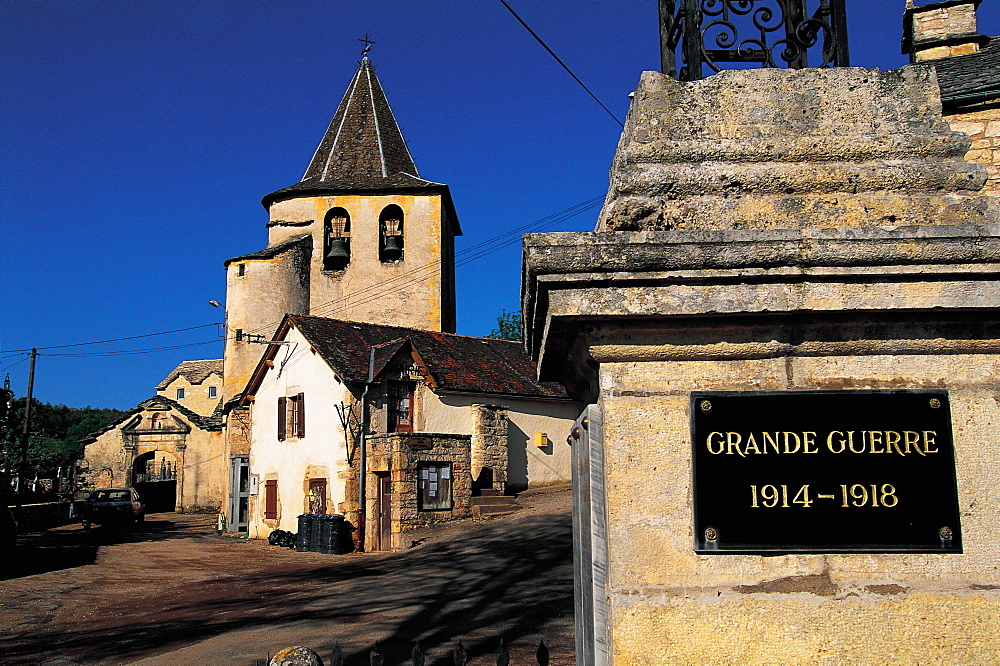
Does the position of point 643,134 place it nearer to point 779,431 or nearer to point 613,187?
point 613,187

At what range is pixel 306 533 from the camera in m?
24.0

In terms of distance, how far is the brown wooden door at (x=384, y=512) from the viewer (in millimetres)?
22953

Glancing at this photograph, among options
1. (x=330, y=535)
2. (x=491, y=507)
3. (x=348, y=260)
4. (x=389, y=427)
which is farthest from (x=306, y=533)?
(x=348, y=260)

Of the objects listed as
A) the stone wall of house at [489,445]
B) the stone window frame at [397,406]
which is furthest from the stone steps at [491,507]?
the stone window frame at [397,406]

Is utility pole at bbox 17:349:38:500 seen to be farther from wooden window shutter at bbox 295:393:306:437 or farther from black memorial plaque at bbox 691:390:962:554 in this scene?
black memorial plaque at bbox 691:390:962:554

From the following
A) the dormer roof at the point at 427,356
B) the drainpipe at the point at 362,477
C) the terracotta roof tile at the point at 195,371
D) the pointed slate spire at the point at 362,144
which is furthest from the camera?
the terracotta roof tile at the point at 195,371

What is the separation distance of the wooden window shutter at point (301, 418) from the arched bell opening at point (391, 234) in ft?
29.5

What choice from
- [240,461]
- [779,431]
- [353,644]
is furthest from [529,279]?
[240,461]

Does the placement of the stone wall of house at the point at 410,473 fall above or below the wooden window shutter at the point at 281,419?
below

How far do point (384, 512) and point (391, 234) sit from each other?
1456 centimetres

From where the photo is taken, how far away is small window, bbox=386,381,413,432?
Answer: 2600 centimetres

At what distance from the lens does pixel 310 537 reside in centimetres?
2380

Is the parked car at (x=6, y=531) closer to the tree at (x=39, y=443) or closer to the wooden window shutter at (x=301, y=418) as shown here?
the tree at (x=39, y=443)

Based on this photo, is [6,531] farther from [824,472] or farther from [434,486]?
[824,472]
